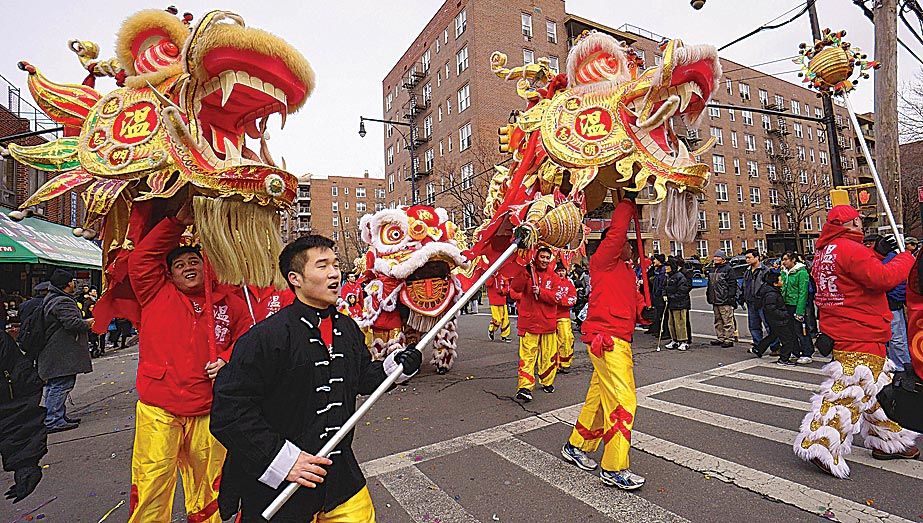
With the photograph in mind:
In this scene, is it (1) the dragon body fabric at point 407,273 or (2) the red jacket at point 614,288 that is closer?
(2) the red jacket at point 614,288

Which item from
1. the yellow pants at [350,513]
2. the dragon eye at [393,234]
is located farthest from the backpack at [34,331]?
the yellow pants at [350,513]

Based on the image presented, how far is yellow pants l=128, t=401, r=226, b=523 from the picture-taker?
2656 mm

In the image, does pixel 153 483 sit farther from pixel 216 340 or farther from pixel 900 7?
pixel 900 7

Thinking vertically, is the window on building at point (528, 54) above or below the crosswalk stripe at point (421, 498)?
above

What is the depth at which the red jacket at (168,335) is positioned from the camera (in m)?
2.76

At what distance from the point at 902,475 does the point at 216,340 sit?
481cm

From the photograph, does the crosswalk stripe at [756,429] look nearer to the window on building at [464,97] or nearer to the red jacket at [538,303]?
the red jacket at [538,303]

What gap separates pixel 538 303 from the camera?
21.9 ft

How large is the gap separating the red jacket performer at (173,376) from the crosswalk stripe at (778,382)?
21.4ft

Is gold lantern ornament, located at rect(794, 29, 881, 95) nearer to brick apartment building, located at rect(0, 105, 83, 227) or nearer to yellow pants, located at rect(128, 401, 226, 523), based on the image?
yellow pants, located at rect(128, 401, 226, 523)

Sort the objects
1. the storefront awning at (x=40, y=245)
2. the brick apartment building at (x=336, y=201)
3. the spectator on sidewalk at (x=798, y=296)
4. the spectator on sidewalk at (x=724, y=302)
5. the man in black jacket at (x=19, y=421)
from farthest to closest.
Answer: the brick apartment building at (x=336, y=201)
the storefront awning at (x=40, y=245)
the spectator on sidewalk at (x=724, y=302)
the spectator on sidewalk at (x=798, y=296)
the man in black jacket at (x=19, y=421)

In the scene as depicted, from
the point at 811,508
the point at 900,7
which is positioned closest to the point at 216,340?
the point at 811,508

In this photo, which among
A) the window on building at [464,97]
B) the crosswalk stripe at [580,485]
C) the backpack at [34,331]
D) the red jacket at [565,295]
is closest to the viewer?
the crosswalk stripe at [580,485]

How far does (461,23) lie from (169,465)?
33.3 meters
